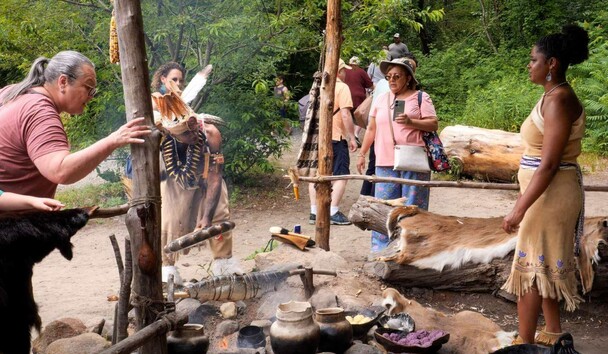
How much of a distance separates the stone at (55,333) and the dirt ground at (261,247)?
508mm

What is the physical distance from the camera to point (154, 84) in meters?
5.94

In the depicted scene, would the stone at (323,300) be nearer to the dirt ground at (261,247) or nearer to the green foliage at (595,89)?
the dirt ground at (261,247)

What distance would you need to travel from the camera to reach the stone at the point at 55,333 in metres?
4.41

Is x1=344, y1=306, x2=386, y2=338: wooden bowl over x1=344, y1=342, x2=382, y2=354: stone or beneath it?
over

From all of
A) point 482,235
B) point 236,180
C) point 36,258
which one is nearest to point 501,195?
point 236,180

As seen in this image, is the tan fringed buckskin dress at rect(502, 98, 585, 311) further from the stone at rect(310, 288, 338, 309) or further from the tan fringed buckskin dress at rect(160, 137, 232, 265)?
the tan fringed buckskin dress at rect(160, 137, 232, 265)

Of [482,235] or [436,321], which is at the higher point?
[482,235]

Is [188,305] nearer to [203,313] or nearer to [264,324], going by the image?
[203,313]

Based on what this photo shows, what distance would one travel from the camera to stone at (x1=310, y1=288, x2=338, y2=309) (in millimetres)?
5070

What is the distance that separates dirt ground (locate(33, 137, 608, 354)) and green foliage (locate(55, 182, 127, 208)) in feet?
2.73

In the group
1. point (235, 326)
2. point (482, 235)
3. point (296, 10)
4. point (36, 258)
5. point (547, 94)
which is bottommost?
point (235, 326)

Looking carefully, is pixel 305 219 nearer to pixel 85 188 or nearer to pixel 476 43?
pixel 85 188

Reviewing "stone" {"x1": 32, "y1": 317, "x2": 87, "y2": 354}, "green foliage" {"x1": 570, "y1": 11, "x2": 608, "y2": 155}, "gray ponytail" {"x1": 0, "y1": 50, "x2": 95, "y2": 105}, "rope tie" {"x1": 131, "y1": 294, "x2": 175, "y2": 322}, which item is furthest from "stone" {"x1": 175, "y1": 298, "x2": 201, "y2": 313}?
"green foliage" {"x1": 570, "y1": 11, "x2": 608, "y2": 155}

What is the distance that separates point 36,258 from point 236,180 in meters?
7.33
